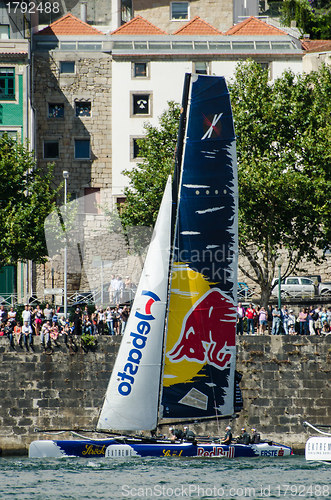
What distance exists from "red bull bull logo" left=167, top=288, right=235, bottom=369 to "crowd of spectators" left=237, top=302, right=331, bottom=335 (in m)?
10.5

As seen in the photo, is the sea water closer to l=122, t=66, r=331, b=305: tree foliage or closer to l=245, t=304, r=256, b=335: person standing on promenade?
l=245, t=304, r=256, b=335: person standing on promenade

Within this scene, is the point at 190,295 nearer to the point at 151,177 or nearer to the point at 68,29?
the point at 151,177

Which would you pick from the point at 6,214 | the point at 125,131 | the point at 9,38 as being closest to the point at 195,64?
the point at 125,131

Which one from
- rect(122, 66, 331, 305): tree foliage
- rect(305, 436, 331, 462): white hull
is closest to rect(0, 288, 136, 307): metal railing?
rect(122, 66, 331, 305): tree foliage

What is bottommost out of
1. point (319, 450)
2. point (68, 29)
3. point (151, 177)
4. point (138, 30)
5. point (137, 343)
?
point (319, 450)

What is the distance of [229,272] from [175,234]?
7.52ft

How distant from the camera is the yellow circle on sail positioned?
82.6ft

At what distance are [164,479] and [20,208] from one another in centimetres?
2237

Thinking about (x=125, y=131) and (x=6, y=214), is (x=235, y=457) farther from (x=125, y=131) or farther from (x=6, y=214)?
(x=125, y=131)

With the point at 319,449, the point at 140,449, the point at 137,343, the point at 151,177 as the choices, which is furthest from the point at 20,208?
the point at 319,449

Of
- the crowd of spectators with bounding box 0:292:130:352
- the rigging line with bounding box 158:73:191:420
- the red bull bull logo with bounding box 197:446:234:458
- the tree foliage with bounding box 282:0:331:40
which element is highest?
the tree foliage with bounding box 282:0:331:40

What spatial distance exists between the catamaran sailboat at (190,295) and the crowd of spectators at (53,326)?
964 centimetres

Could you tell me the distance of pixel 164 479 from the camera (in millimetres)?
26844

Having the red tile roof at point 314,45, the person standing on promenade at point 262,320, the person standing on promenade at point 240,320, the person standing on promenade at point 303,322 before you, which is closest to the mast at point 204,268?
the person standing on promenade at point 240,320
